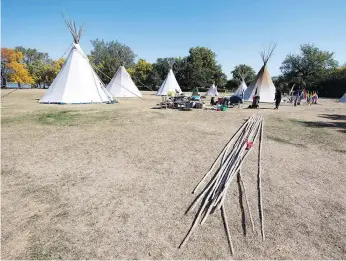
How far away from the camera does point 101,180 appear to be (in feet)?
16.8

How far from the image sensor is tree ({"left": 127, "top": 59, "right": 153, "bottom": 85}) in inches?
2465

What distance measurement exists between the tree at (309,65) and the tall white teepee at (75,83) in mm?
47746

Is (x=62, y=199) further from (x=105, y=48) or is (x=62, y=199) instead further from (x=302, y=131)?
(x=105, y=48)

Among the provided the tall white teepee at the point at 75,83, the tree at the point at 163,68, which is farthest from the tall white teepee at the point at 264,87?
the tree at the point at 163,68

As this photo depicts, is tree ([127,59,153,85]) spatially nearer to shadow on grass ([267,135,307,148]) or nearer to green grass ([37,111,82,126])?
green grass ([37,111,82,126])

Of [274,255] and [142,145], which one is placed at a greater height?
[142,145]

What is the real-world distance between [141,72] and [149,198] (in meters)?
62.0

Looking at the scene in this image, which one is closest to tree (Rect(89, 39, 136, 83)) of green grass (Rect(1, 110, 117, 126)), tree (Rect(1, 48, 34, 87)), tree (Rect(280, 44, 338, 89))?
tree (Rect(1, 48, 34, 87))

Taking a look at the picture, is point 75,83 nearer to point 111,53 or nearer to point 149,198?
point 149,198

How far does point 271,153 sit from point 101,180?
499 cm

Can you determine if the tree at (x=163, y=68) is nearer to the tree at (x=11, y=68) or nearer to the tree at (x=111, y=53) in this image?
the tree at (x=111, y=53)

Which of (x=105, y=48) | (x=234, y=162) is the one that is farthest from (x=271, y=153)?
(x=105, y=48)

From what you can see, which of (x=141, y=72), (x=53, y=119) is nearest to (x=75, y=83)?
(x=53, y=119)

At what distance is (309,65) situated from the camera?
5412 cm
